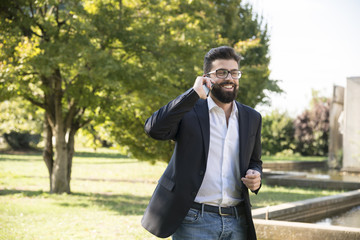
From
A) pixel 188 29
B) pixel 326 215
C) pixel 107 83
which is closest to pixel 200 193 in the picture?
pixel 326 215

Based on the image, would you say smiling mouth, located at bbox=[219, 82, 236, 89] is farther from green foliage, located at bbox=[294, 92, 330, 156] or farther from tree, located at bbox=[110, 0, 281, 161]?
green foliage, located at bbox=[294, 92, 330, 156]

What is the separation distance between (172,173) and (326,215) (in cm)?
722

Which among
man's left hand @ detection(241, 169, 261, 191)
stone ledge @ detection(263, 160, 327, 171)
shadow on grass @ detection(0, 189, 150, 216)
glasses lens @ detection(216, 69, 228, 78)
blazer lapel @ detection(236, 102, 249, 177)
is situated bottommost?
shadow on grass @ detection(0, 189, 150, 216)

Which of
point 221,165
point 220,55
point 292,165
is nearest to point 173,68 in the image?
point 220,55

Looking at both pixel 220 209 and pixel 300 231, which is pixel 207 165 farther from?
pixel 300 231

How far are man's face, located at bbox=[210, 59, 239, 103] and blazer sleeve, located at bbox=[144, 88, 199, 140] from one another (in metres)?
0.29

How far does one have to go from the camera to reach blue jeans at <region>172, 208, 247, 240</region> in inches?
108

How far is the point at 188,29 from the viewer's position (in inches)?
482

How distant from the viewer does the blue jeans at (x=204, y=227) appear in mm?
2754

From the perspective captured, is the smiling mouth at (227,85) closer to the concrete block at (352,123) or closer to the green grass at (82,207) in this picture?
the green grass at (82,207)

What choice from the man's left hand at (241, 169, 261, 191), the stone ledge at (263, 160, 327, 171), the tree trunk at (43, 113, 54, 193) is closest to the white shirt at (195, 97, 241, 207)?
the man's left hand at (241, 169, 261, 191)

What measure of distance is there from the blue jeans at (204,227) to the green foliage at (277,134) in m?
37.5

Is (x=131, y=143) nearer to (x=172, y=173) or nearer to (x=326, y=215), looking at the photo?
(x=326, y=215)

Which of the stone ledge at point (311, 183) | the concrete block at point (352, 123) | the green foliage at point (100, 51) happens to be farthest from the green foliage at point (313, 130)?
the green foliage at point (100, 51)
